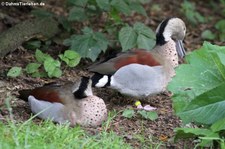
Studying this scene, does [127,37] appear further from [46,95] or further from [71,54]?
[46,95]

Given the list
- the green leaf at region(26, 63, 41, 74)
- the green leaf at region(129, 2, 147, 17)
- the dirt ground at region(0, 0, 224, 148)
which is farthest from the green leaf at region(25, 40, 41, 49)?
the green leaf at region(129, 2, 147, 17)

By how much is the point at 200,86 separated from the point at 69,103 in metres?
1.23

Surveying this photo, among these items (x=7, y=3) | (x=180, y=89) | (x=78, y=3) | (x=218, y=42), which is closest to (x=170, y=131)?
(x=180, y=89)

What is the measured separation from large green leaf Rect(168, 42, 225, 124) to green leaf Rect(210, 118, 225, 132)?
10 centimetres

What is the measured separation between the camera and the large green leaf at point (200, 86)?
5426mm

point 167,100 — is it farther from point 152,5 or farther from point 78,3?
point 152,5

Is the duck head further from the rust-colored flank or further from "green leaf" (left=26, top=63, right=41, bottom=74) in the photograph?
the rust-colored flank

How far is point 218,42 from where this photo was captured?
31.8ft

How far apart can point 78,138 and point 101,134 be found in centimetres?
41

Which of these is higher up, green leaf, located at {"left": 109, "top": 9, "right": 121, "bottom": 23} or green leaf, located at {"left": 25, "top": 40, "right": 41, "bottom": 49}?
green leaf, located at {"left": 109, "top": 9, "right": 121, "bottom": 23}

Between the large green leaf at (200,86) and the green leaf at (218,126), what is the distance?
0.10 meters

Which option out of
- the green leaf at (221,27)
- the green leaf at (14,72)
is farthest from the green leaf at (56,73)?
the green leaf at (221,27)

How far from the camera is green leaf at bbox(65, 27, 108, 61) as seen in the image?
7.26 m

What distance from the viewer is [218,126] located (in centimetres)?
532
